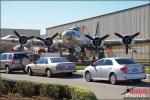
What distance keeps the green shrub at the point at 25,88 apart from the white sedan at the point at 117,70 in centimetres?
719

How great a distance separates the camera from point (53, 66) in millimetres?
26625

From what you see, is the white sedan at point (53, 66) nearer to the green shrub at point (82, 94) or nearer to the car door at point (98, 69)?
the car door at point (98, 69)

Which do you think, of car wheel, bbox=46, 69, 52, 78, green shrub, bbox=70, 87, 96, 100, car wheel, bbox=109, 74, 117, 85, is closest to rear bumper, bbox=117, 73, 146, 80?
car wheel, bbox=109, 74, 117, 85

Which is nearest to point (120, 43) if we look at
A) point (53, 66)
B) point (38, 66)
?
point (38, 66)

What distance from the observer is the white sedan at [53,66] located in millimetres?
26422

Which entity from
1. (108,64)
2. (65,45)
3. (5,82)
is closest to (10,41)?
(65,45)

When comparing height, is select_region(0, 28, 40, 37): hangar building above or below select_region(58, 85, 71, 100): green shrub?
above

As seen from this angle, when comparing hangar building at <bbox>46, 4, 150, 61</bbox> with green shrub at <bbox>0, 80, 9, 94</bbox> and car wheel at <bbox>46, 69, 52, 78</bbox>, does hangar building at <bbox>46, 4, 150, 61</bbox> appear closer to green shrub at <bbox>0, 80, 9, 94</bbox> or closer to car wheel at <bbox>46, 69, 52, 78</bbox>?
car wheel at <bbox>46, 69, 52, 78</bbox>

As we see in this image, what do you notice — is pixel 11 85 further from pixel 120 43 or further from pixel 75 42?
pixel 120 43

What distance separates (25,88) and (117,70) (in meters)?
7.53

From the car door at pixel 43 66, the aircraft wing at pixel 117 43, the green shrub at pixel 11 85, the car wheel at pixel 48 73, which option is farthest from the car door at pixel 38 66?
the aircraft wing at pixel 117 43

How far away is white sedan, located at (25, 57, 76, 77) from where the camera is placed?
26.4 meters

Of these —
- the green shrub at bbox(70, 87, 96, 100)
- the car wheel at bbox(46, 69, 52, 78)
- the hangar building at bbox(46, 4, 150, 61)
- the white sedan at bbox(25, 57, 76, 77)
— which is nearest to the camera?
the green shrub at bbox(70, 87, 96, 100)

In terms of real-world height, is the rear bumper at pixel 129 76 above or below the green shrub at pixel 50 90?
above
